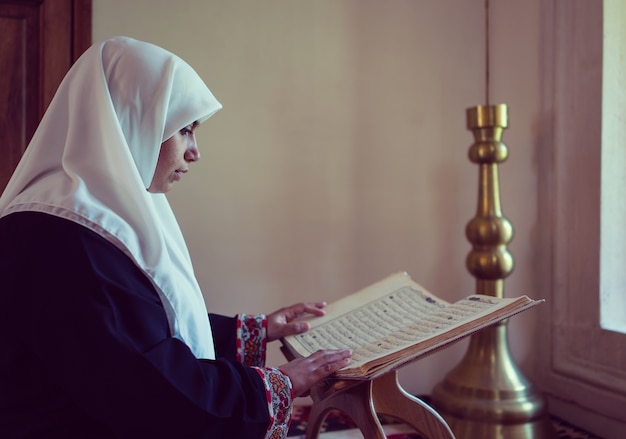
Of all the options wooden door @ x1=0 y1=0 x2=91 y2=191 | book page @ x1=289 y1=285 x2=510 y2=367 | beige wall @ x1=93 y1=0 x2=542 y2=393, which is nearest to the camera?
book page @ x1=289 y1=285 x2=510 y2=367

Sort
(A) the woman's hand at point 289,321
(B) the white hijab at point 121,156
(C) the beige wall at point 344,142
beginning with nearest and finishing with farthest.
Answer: (B) the white hijab at point 121,156
(A) the woman's hand at point 289,321
(C) the beige wall at point 344,142

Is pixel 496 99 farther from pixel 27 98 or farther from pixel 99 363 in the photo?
pixel 99 363

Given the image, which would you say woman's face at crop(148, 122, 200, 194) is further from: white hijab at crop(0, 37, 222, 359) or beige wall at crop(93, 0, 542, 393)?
beige wall at crop(93, 0, 542, 393)

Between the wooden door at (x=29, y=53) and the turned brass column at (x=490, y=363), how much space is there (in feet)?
4.54

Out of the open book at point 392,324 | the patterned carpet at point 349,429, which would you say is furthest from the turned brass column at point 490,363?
the open book at point 392,324

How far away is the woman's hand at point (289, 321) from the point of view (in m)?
1.59

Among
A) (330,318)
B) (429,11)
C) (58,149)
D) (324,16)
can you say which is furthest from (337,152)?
(58,149)

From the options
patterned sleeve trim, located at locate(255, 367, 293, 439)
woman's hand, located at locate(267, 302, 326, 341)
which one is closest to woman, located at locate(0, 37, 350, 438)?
patterned sleeve trim, located at locate(255, 367, 293, 439)

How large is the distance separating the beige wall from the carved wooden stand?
934 millimetres

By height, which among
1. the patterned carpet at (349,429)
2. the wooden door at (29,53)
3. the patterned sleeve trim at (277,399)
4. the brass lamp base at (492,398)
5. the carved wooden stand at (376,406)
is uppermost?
the wooden door at (29,53)

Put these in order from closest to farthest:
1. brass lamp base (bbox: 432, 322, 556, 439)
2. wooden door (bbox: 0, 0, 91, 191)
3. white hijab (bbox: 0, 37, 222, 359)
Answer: white hijab (bbox: 0, 37, 222, 359), brass lamp base (bbox: 432, 322, 556, 439), wooden door (bbox: 0, 0, 91, 191)

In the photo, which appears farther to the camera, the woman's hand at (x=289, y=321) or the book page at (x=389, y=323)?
the woman's hand at (x=289, y=321)

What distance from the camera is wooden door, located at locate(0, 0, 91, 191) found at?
2.18 m

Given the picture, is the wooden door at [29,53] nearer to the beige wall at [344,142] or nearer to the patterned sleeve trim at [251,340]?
the beige wall at [344,142]
